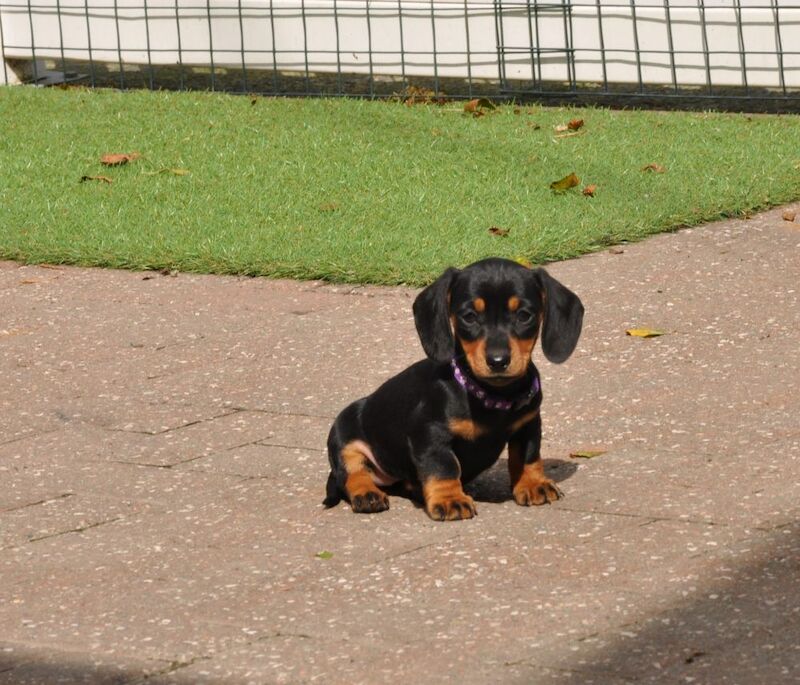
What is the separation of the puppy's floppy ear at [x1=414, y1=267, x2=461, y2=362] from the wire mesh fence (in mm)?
7048

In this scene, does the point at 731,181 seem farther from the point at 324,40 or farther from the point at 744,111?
the point at 324,40

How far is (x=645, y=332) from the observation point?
668cm

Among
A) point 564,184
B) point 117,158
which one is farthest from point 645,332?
point 117,158

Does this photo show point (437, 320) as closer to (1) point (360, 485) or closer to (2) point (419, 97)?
(1) point (360, 485)

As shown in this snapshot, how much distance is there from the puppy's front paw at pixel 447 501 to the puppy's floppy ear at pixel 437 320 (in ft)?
1.16

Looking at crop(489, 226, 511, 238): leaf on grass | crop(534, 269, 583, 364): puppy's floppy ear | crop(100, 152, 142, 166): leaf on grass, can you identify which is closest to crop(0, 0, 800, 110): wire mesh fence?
crop(100, 152, 142, 166): leaf on grass

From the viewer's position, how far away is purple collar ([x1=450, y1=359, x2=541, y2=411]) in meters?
4.70

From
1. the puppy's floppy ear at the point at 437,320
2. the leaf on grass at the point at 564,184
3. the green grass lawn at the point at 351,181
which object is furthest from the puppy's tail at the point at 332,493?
the leaf on grass at the point at 564,184

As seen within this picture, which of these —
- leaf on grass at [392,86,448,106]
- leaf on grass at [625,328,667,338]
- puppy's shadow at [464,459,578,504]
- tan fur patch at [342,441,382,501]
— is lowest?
puppy's shadow at [464,459,578,504]

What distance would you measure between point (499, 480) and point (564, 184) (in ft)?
13.6

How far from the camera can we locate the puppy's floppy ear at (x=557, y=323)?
4793mm

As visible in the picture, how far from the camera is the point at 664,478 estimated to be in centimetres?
498

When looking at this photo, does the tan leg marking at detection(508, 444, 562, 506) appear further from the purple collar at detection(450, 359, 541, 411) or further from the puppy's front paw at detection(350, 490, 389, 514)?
the puppy's front paw at detection(350, 490, 389, 514)

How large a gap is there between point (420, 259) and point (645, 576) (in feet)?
12.6
